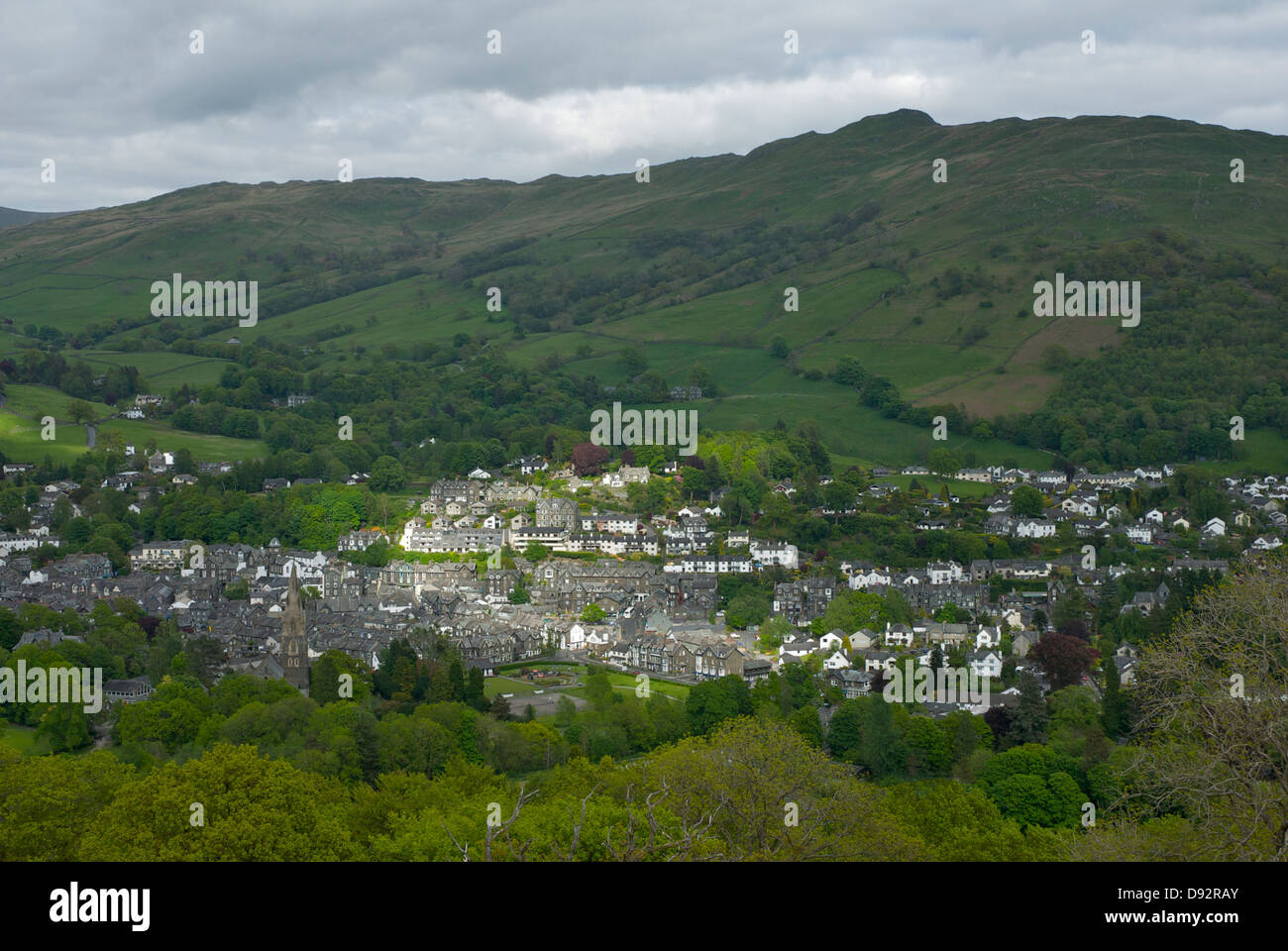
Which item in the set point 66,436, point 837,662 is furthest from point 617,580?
point 66,436

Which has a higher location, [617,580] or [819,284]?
[819,284]

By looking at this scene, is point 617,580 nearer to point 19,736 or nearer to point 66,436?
point 19,736

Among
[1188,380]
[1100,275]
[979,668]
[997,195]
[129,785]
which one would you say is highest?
[997,195]

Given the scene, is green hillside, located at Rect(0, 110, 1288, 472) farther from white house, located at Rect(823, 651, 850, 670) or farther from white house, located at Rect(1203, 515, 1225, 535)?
white house, located at Rect(823, 651, 850, 670)

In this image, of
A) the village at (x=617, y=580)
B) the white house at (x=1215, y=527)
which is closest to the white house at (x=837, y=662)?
the village at (x=617, y=580)

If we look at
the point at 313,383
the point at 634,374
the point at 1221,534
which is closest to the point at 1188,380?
the point at 1221,534

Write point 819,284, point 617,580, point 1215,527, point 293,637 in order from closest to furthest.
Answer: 1. point 293,637
2. point 617,580
3. point 1215,527
4. point 819,284

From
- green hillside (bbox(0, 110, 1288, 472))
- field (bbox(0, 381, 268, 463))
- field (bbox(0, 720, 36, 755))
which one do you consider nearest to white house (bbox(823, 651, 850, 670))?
field (bbox(0, 720, 36, 755))
